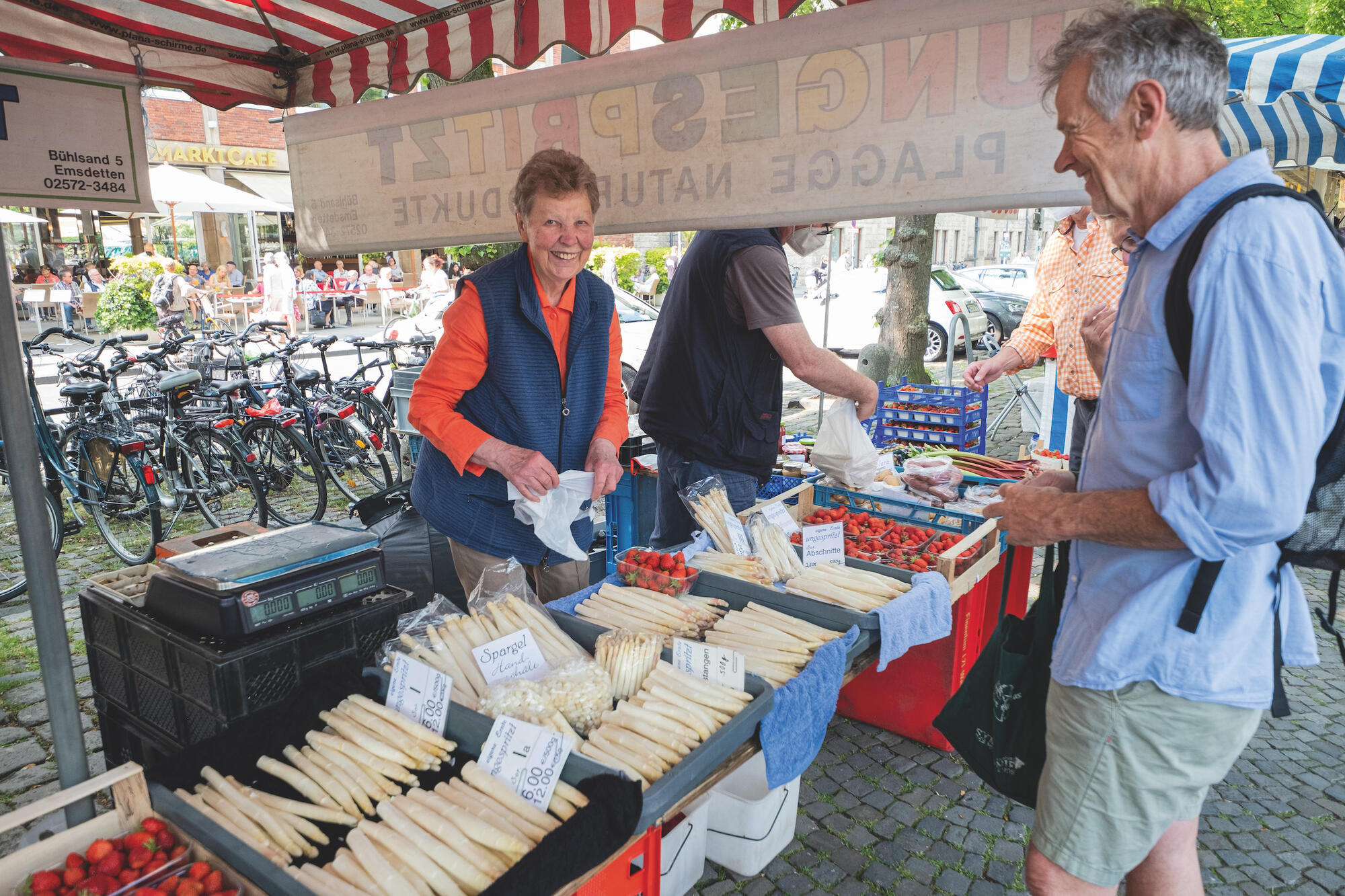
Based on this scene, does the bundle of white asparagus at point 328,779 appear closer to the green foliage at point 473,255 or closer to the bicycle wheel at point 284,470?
the bicycle wheel at point 284,470

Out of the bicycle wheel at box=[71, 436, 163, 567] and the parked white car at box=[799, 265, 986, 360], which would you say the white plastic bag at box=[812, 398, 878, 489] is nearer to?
the bicycle wheel at box=[71, 436, 163, 567]

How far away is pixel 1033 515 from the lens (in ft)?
5.39

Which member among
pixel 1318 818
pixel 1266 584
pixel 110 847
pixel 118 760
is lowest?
pixel 1318 818

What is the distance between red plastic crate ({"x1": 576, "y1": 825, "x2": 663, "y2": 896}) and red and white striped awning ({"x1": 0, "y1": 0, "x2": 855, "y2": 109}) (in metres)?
2.14

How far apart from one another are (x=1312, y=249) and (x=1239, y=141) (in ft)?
16.2

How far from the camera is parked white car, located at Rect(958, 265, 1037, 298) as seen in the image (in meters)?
17.2

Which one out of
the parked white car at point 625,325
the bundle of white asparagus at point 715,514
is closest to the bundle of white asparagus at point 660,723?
the bundle of white asparagus at point 715,514

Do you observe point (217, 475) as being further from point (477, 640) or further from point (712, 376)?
point (477, 640)

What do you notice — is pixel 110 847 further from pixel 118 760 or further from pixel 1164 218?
pixel 1164 218

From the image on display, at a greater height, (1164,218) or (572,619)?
(1164,218)

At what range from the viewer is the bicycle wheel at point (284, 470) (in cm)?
676

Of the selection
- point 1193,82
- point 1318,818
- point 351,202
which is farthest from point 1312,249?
point 1318,818

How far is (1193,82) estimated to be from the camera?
1376 mm

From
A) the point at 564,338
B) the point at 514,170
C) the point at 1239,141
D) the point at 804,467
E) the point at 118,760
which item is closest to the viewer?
the point at 118,760
